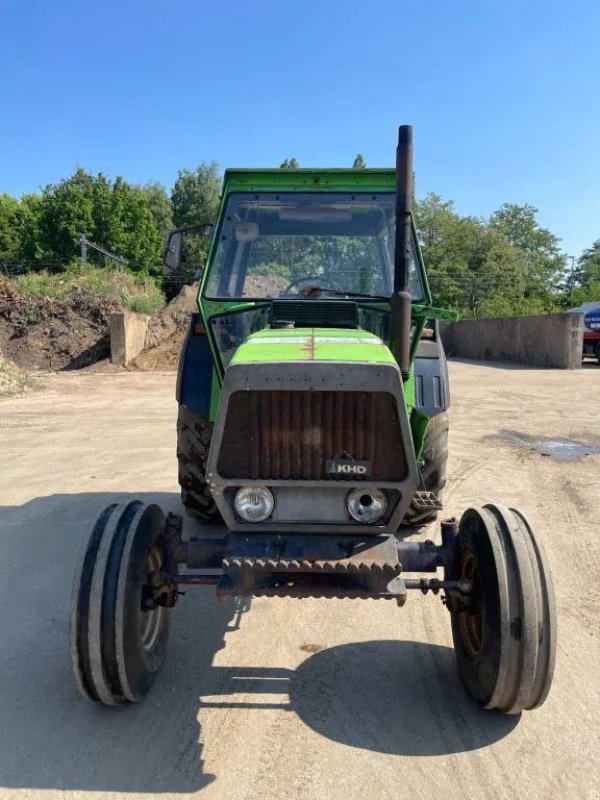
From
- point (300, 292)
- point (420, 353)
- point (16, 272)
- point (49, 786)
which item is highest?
point (16, 272)

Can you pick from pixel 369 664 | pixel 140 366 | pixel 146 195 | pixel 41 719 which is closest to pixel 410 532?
pixel 369 664

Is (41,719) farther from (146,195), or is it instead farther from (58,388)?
(146,195)

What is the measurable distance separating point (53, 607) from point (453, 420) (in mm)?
8107

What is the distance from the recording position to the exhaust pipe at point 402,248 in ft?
10.6

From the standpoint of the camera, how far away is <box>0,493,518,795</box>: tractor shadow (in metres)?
2.72

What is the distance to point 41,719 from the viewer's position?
9.93 ft

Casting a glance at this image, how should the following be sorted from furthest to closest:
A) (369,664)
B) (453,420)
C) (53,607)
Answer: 1. (453,420)
2. (53,607)
3. (369,664)

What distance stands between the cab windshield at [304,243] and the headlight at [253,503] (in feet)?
5.77

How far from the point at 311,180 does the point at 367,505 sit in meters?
2.52

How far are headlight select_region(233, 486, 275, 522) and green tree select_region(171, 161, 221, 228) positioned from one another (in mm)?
44363

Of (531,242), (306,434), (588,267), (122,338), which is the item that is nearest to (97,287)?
(122,338)

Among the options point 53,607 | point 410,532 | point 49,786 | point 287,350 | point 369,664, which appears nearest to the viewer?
point 49,786

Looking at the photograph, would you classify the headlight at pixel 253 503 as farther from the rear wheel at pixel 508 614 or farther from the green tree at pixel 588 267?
the green tree at pixel 588 267

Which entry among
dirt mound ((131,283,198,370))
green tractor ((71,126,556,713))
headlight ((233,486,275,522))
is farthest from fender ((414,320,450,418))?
dirt mound ((131,283,198,370))
